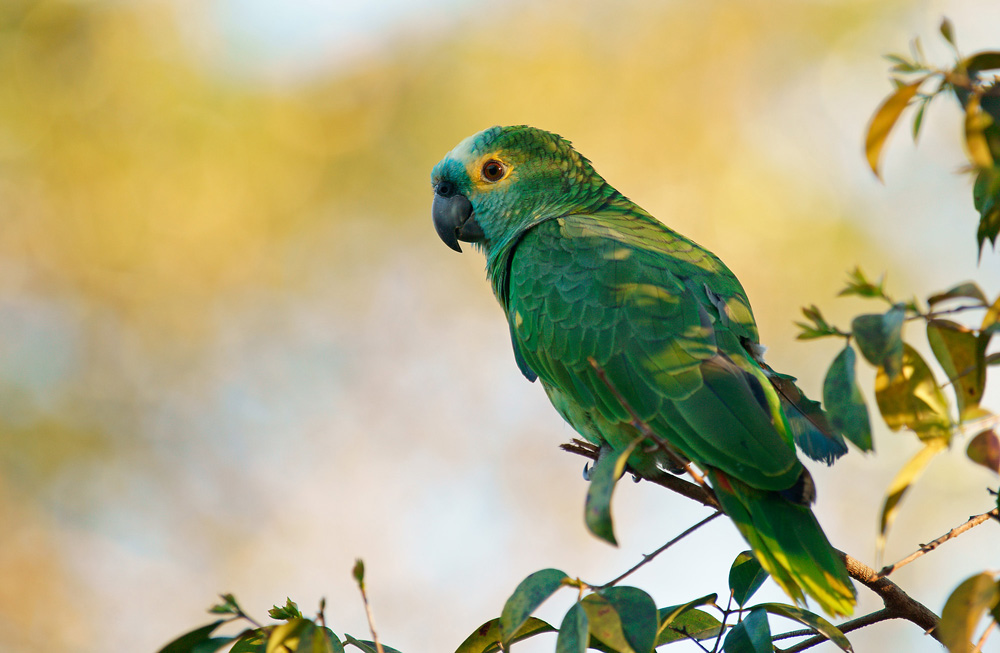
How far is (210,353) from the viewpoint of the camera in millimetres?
6555

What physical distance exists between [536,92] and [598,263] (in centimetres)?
481

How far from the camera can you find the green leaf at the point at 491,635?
1.27m

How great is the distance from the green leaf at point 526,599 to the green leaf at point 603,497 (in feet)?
0.66

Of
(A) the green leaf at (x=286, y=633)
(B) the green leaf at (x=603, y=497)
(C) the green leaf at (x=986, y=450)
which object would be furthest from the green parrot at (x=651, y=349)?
(A) the green leaf at (x=286, y=633)

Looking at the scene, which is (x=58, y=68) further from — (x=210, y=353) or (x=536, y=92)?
(x=536, y=92)

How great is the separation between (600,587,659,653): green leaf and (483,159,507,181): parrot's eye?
1822mm

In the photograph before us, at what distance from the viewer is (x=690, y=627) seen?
54.3 inches

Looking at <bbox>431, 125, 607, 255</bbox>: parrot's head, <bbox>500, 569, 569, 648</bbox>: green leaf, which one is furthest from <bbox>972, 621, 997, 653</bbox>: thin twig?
<bbox>431, 125, 607, 255</bbox>: parrot's head

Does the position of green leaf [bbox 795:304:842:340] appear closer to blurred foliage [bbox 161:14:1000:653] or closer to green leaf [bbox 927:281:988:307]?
blurred foliage [bbox 161:14:1000:653]

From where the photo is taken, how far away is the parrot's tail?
138cm

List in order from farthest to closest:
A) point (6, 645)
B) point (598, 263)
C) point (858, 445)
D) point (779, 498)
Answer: point (6, 645) → point (598, 263) → point (779, 498) → point (858, 445)

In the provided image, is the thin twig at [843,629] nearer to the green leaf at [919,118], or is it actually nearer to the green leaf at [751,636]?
the green leaf at [751,636]

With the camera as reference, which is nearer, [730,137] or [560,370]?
[560,370]

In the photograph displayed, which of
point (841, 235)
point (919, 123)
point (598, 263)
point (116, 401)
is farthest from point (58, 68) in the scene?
point (919, 123)
